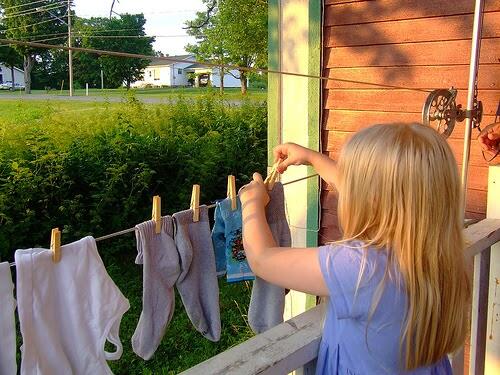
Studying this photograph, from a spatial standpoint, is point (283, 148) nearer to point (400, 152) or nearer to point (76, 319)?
point (400, 152)

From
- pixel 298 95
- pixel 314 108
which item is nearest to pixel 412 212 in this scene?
pixel 314 108

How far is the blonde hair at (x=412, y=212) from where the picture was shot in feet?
3.42

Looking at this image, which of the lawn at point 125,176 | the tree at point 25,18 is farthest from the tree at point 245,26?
the tree at point 25,18

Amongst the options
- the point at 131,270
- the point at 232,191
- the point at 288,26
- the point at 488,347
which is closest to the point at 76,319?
the point at 232,191

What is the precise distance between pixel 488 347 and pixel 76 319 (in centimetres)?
156

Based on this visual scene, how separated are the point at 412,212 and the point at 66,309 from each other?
2.33 ft

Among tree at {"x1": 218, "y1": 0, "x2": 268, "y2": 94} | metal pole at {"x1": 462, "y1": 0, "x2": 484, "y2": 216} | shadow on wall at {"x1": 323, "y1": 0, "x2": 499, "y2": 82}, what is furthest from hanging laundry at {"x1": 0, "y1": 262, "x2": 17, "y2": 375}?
tree at {"x1": 218, "y1": 0, "x2": 268, "y2": 94}

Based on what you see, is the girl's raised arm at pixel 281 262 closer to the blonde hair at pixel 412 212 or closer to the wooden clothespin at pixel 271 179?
the blonde hair at pixel 412 212

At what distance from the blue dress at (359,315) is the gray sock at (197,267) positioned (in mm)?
360

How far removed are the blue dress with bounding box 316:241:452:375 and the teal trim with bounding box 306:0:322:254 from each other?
7.80 ft

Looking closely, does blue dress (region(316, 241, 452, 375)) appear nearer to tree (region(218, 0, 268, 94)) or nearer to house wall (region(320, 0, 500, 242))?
house wall (region(320, 0, 500, 242))

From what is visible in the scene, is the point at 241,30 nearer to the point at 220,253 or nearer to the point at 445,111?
the point at 445,111

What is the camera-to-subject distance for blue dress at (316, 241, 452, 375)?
3.43 ft

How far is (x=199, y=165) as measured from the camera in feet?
20.5
